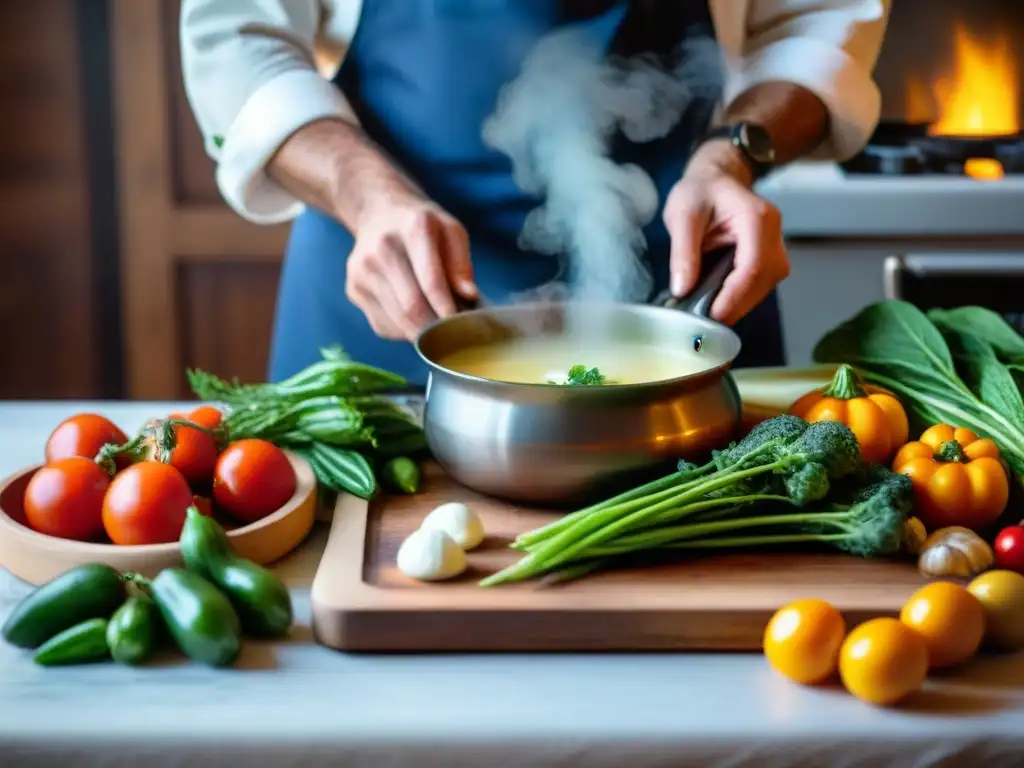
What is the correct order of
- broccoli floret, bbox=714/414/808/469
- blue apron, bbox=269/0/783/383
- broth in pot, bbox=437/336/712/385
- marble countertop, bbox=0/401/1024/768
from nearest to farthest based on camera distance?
marble countertop, bbox=0/401/1024/768 → broccoli floret, bbox=714/414/808/469 → broth in pot, bbox=437/336/712/385 → blue apron, bbox=269/0/783/383

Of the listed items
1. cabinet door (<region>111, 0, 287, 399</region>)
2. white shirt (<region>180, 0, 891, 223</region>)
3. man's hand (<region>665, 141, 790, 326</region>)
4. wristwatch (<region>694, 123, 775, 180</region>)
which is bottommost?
cabinet door (<region>111, 0, 287, 399</region>)

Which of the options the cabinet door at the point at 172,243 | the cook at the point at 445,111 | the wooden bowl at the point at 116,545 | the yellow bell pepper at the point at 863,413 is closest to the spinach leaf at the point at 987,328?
the yellow bell pepper at the point at 863,413

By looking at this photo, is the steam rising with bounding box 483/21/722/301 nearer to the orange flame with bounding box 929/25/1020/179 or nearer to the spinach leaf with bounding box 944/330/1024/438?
the spinach leaf with bounding box 944/330/1024/438

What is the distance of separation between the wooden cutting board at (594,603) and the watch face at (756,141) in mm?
773

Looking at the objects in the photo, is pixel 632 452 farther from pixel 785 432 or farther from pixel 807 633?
pixel 807 633

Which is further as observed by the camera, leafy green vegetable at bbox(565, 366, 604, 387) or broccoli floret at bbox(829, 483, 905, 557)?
leafy green vegetable at bbox(565, 366, 604, 387)

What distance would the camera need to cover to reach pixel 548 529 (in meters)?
1.04

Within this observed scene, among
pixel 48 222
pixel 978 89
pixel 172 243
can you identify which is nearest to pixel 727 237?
pixel 978 89

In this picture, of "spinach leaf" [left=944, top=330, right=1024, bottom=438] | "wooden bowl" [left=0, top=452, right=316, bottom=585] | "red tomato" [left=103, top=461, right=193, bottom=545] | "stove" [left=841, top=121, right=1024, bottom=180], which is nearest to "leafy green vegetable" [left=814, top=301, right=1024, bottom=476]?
"spinach leaf" [left=944, top=330, right=1024, bottom=438]

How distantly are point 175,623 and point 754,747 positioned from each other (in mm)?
447

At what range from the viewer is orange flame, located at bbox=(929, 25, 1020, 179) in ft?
9.61

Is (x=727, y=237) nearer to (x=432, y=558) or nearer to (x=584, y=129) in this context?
(x=584, y=129)

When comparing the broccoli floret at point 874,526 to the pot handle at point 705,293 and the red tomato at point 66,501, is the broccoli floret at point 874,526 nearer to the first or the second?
the pot handle at point 705,293

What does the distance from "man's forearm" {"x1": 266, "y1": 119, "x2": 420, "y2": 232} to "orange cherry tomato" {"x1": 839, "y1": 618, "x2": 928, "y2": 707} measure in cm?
83
